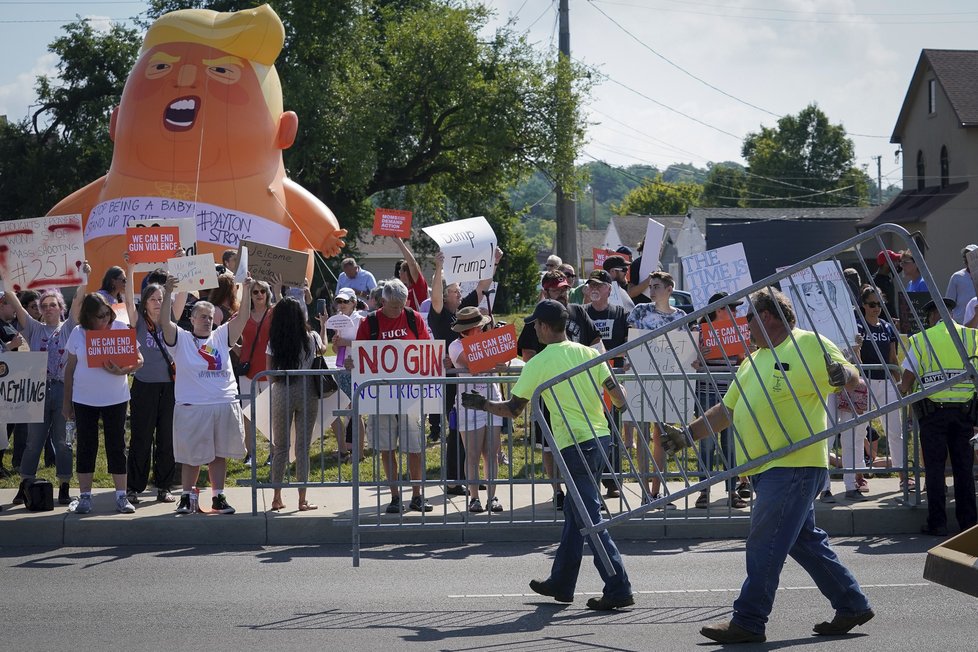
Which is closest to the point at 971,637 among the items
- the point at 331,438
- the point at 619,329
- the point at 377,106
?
the point at 619,329

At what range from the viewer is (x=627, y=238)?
3423 inches

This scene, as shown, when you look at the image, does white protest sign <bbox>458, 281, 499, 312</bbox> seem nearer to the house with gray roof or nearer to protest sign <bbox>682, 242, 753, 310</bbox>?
protest sign <bbox>682, 242, 753, 310</bbox>

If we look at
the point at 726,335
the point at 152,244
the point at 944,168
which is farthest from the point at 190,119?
the point at 944,168

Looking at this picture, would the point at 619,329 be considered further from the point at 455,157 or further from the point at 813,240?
the point at 813,240

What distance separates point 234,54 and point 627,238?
69771 millimetres

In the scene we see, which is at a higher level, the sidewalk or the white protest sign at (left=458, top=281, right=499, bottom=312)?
the white protest sign at (left=458, top=281, right=499, bottom=312)

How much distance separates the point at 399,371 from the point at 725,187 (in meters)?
92.0

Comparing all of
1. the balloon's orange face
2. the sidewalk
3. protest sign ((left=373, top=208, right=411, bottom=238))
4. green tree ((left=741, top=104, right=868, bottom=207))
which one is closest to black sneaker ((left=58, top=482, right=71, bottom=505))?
the sidewalk

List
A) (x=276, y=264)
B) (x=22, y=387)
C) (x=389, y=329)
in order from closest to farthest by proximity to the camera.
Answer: (x=389, y=329) < (x=22, y=387) < (x=276, y=264)

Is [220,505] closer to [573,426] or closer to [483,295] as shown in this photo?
[573,426]

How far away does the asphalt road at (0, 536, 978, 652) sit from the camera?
245 inches

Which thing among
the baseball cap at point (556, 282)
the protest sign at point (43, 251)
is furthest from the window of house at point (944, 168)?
the protest sign at point (43, 251)

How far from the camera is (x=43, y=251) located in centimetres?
1139

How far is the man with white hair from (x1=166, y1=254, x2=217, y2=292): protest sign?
2157 millimetres
